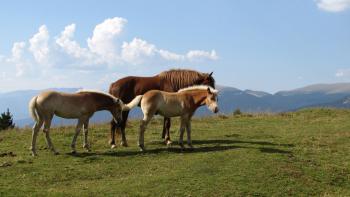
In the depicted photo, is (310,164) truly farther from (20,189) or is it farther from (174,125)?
(174,125)

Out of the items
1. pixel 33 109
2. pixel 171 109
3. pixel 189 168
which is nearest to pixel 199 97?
pixel 171 109

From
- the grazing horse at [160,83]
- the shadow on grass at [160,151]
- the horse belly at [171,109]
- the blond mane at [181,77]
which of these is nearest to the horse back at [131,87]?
the grazing horse at [160,83]

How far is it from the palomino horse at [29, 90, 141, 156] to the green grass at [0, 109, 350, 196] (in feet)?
3.20

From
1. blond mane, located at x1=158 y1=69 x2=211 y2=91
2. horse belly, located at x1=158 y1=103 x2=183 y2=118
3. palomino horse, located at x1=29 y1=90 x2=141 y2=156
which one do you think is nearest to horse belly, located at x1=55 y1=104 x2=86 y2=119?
palomino horse, located at x1=29 y1=90 x2=141 y2=156

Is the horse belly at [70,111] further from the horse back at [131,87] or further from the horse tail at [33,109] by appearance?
the horse back at [131,87]

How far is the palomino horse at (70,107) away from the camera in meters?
14.4

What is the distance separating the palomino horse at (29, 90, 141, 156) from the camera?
14.4 m

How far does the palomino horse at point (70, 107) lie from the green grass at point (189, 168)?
3.20 feet

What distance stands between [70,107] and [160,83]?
4334 mm

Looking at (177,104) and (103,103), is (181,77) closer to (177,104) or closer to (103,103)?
(177,104)

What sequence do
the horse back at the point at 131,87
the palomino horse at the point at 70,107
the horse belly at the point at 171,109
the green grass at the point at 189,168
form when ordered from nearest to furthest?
the green grass at the point at 189,168 → the palomino horse at the point at 70,107 → the horse belly at the point at 171,109 → the horse back at the point at 131,87

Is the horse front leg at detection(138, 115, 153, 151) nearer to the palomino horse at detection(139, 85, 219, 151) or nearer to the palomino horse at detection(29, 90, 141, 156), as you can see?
the palomino horse at detection(139, 85, 219, 151)

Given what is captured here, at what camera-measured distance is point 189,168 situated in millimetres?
12398

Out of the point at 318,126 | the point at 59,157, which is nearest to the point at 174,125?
the point at 318,126
